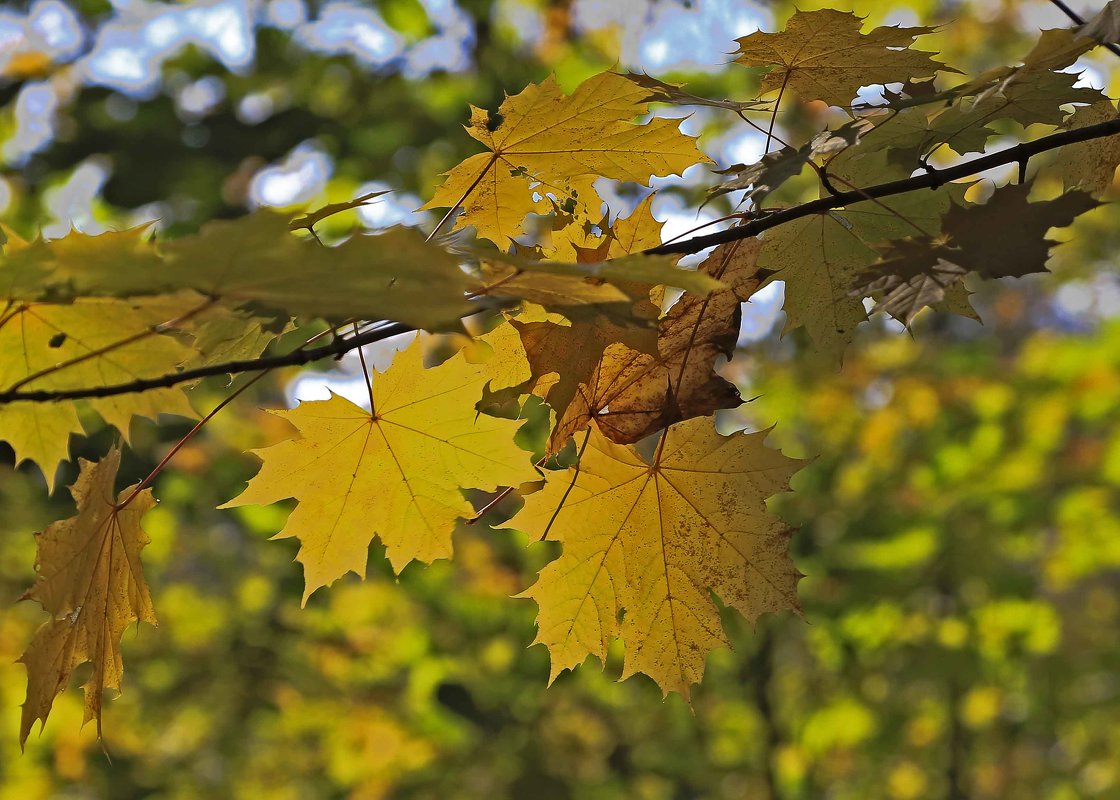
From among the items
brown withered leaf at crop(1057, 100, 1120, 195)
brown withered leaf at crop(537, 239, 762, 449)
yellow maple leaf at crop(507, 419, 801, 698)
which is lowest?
yellow maple leaf at crop(507, 419, 801, 698)

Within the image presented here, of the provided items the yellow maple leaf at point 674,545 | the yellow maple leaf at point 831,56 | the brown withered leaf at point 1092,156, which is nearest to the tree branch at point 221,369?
the yellow maple leaf at point 674,545

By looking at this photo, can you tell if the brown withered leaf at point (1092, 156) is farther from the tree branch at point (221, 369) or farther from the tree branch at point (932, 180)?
the tree branch at point (221, 369)

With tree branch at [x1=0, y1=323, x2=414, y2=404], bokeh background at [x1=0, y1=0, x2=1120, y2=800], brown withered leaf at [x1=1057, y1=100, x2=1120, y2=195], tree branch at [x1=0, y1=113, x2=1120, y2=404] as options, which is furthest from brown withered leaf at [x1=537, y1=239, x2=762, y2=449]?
bokeh background at [x1=0, y1=0, x2=1120, y2=800]

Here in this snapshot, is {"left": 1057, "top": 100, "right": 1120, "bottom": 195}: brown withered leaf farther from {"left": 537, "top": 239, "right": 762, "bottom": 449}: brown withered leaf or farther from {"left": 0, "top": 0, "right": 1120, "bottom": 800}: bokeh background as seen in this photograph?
{"left": 0, "top": 0, "right": 1120, "bottom": 800}: bokeh background

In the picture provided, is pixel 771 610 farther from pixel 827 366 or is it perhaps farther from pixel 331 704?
pixel 331 704

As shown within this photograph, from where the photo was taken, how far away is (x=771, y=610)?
89 centimetres

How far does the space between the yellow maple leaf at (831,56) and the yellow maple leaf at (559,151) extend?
100 millimetres

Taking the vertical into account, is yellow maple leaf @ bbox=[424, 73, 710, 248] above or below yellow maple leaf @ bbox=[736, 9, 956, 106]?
below

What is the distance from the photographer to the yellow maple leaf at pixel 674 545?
89 centimetres

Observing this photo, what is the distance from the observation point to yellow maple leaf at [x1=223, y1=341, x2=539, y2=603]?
2.83 ft

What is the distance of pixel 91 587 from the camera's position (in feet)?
2.84

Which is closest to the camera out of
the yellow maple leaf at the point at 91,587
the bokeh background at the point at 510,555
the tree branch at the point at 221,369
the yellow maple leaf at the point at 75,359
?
the tree branch at the point at 221,369

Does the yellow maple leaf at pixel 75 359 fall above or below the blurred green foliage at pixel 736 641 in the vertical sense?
above

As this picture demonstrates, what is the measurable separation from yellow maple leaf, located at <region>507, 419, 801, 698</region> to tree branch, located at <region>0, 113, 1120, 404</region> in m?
0.27
